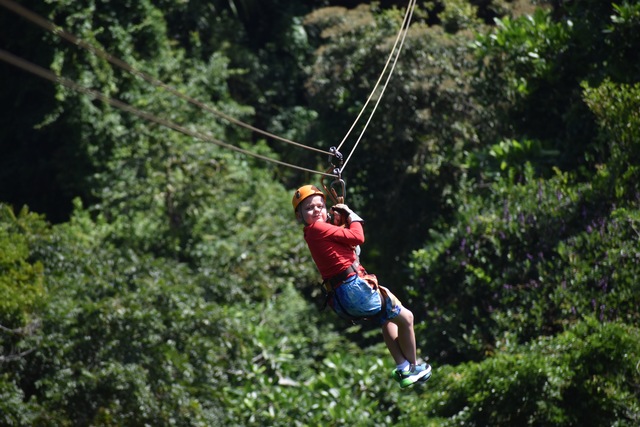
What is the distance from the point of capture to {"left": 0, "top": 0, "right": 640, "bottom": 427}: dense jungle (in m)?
9.56

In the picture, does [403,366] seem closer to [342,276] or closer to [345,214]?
[342,276]

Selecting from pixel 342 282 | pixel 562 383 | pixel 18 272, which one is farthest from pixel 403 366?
pixel 18 272

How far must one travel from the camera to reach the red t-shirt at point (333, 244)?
18.2 feet

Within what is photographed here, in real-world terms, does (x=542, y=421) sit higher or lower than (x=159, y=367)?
higher

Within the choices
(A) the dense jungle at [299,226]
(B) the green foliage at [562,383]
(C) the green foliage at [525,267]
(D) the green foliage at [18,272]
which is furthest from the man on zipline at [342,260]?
(D) the green foliage at [18,272]

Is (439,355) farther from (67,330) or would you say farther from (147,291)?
(67,330)

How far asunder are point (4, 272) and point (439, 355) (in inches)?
180

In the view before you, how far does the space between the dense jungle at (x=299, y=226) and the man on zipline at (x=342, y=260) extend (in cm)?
157

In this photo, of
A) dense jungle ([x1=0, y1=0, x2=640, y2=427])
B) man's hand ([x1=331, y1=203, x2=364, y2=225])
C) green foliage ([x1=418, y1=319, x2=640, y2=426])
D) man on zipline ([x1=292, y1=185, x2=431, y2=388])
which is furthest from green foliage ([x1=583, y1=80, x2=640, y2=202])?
man's hand ([x1=331, y1=203, x2=364, y2=225])

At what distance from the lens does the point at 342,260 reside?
564cm

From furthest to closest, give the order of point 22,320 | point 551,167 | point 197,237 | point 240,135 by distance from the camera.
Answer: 1. point 240,135
2. point 197,237
3. point 551,167
4. point 22,320

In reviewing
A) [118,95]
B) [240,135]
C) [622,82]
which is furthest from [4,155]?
[622,82]

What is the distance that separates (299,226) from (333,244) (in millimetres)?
8414

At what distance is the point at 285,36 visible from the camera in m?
17.8
